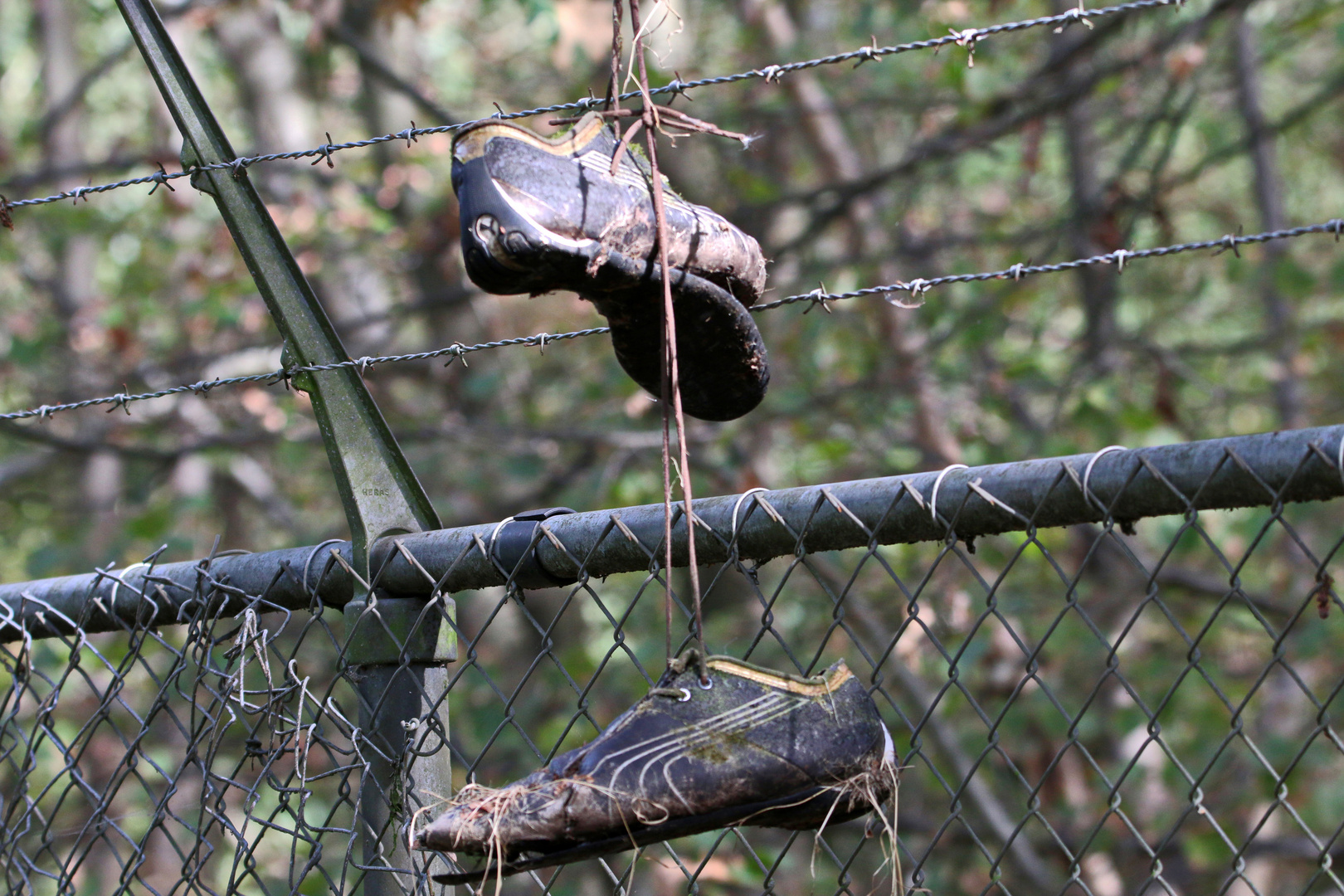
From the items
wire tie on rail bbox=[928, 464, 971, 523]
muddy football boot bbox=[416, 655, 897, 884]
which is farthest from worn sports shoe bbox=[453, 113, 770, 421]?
muddy football boot bbox=[416, 655, 897, 884]

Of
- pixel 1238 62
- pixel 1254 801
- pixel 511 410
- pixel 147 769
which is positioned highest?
pixel 1238 62

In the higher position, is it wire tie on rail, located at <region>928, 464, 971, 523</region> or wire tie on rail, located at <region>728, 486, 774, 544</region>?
wire tie on rail, located at <region>928, 464, 971, 523</region>

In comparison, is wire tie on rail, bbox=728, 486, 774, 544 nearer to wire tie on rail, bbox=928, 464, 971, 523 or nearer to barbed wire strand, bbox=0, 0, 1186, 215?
wire tie on rail, bbox=928, 464, 971, 523

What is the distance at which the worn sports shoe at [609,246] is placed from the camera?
1.27 meters

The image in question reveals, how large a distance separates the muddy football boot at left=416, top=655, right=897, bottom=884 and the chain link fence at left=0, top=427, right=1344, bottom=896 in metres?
0.10

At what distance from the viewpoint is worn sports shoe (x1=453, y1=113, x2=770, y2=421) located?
1.27m

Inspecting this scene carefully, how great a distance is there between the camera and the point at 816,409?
513cm

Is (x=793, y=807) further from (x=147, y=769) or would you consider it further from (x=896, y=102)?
(x=147, y=769)

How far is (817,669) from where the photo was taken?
4.88 m

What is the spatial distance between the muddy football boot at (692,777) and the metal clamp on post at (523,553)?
299mm

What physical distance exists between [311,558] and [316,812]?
593 cm

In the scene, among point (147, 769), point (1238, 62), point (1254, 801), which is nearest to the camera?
point (1254, 801)

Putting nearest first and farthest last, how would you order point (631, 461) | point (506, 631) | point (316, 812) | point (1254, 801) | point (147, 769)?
point (1254, 801)
point (631, 461)
point (506, 631)
point (316, 812)
point (147, 769)

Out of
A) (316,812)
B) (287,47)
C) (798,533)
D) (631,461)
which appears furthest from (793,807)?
(287,47)
